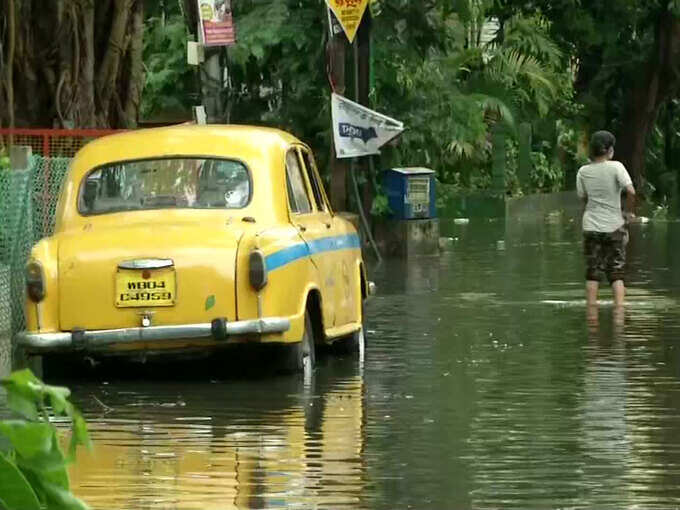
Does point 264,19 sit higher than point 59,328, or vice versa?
point 264,19

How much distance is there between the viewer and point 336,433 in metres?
10.0

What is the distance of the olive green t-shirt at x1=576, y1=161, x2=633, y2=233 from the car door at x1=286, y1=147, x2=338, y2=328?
4.56 m

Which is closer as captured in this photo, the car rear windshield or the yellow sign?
the car rear windshield

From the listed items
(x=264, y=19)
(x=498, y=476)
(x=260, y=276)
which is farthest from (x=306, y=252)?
(x=264, y=19)

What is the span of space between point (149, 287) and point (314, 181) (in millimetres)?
2546

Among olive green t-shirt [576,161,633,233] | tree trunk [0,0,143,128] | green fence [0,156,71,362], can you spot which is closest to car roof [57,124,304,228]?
green fence [0,156,71,362]

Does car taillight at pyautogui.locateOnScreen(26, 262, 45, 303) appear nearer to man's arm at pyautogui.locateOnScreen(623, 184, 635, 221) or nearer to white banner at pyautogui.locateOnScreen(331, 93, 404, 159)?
man's arm at pyautogui.locateOnScreen(623, 184, 635, 221)

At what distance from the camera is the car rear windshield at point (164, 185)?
12.6 metres


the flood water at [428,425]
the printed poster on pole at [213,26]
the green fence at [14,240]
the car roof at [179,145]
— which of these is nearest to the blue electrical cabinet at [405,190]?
the printed poster on pole at [213,26]

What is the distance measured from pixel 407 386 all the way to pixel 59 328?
7.13 feet

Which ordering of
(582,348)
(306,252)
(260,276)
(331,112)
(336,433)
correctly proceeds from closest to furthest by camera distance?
(336,433) < (260,276) < (306,252) < (582,348) < (331,112)

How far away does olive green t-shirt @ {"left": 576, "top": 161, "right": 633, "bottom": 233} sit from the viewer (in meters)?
17.5

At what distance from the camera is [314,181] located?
1384 cm

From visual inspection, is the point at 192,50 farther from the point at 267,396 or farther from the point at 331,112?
the point at 267,396
